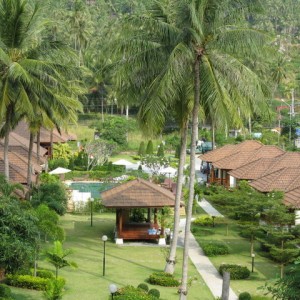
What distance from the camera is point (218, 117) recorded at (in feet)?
71.8

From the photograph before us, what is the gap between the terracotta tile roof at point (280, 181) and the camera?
3531 centimetres

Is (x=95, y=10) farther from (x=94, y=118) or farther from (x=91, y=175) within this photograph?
(x=91, y=175)

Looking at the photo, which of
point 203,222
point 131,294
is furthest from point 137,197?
point 131,294

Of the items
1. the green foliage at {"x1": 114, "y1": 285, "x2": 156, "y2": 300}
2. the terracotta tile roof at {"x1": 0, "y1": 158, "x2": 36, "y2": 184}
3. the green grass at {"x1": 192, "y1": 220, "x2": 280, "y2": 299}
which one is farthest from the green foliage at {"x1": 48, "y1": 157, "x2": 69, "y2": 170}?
the green foliage at {"x1": 114, "y1": 285, "x2": 156, "y2": 300}

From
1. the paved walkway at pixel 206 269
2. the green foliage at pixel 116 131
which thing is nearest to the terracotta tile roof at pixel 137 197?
the paved walkway at pixel 206 269

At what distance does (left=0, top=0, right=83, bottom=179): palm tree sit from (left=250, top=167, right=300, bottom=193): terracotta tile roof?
13015mm

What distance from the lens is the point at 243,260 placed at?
99.8 feet

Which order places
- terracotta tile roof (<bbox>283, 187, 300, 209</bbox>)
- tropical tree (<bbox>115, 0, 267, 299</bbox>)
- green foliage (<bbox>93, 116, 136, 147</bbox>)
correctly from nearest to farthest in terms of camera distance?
tropical tree (<bbox>115, 0, 267, 299</bbox>), terracotta tile roof (<bbox>283, 187, 300, 209</bbox>), green foliage (<bbox>93, 116, 136, 147</bbox>)

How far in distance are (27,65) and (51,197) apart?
994cm

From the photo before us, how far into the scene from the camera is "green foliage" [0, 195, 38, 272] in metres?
19.2

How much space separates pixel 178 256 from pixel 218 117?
10.9 m

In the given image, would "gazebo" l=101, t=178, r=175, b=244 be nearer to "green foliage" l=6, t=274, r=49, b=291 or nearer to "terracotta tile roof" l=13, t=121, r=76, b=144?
"green foliage" l=6, t=274, r=49, b=291

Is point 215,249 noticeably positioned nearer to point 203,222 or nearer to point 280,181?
point 280,181

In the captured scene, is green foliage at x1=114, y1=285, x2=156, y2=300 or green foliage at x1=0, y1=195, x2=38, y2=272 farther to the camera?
green foliage at x1=114, y1=285, x2=156, y2=300
